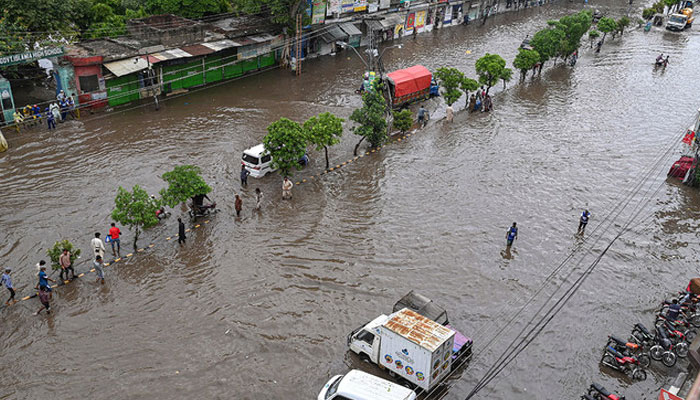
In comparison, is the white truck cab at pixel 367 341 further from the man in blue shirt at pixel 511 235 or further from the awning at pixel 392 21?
the awning at pixel 392 21

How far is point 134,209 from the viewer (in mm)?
20906

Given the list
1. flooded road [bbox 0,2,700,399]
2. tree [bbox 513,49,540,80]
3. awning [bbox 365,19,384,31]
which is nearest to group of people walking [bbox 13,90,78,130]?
flooded road [bbox 0,2,700,399]

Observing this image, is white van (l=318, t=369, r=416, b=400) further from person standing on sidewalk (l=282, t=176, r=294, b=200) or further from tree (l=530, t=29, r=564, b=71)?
tree (l=530, t=29, r=564, b=71)

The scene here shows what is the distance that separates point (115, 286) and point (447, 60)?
132 feet

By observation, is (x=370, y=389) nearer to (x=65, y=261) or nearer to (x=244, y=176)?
(x=65, y=261)

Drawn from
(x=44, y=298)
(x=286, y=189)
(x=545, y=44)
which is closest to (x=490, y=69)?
(x=545, y=44)

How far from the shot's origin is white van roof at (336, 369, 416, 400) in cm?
1470

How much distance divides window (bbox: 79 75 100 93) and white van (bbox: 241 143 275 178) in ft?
43.6

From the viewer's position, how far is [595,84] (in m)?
47.2

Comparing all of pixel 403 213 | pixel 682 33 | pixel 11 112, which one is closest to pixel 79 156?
pixel 11 112

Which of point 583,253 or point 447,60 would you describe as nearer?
point 583,253

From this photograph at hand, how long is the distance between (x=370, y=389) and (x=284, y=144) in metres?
13.9

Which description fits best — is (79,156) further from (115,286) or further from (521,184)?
(521,184)

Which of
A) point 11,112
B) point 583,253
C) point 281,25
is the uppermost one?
point 281,25
